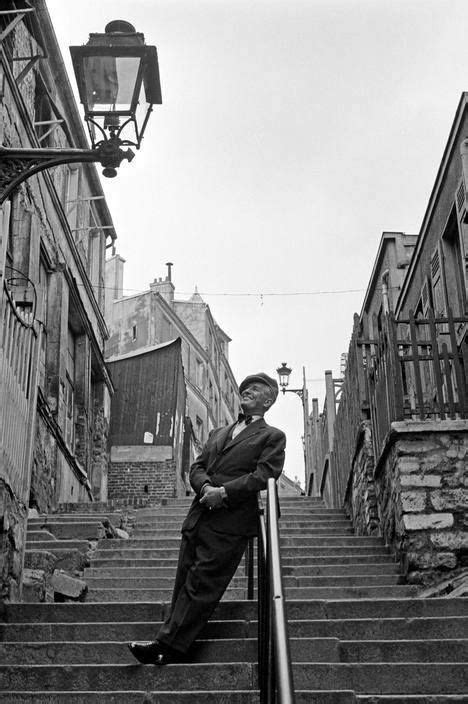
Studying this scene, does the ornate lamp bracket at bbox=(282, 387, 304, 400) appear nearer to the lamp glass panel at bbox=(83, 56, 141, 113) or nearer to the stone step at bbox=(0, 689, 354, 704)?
the lamp glass panel at bbox=(83, 56, 141, 113)

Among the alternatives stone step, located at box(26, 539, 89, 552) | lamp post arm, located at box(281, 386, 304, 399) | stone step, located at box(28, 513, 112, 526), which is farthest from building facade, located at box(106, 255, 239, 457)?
stone step, located at box(26, 539, 89, 552)

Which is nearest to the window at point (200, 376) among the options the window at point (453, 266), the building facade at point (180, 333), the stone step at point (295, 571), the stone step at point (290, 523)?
the building facade at point (180, 333)

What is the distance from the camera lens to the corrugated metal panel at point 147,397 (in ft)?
77.4

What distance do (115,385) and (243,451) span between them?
1890 centimetres

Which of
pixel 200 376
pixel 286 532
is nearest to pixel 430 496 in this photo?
pixel 286 532

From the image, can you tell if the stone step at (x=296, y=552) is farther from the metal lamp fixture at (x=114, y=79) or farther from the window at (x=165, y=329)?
the window at (x=165, y=329)

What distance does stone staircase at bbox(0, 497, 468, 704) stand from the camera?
483cm

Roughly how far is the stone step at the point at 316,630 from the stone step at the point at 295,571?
82.5 inches

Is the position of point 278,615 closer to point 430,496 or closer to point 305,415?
point 430,496

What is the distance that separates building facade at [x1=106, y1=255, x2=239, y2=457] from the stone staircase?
21.6 m

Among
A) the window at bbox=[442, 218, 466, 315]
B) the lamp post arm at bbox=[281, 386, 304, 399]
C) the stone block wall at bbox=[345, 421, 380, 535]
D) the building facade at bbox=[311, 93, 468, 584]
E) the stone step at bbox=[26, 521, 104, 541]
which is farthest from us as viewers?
the lamp post arm at bbox=[281, 386, 304, 399]

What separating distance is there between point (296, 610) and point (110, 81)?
3.52 meters

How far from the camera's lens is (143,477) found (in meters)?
23.2

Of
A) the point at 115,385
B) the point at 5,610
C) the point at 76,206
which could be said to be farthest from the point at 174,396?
the point at 5,610
